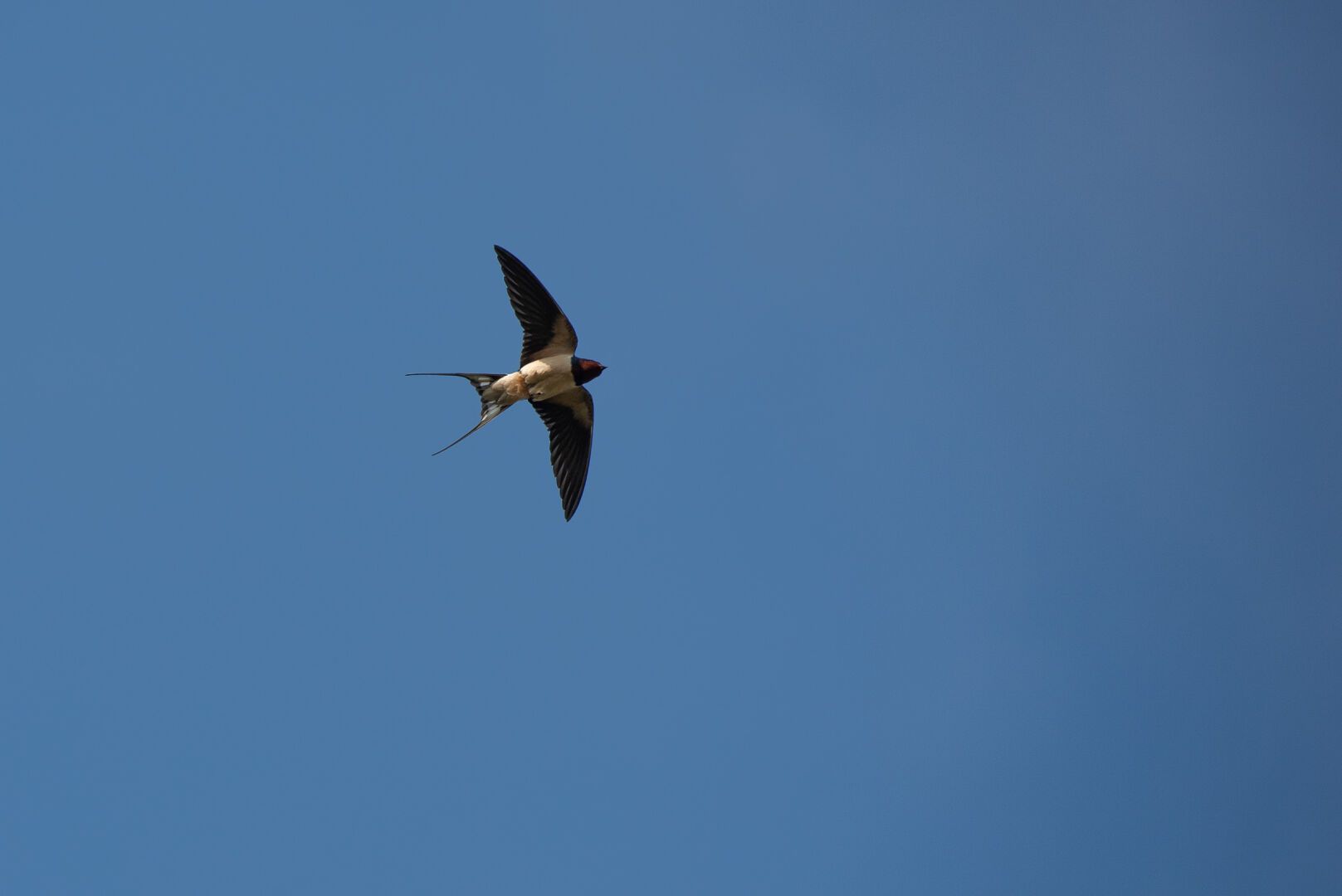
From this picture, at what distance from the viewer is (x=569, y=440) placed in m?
9.14

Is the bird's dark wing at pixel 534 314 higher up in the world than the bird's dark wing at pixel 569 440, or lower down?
higher up

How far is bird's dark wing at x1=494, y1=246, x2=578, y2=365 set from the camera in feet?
28.5

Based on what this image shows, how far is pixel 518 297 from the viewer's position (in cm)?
873

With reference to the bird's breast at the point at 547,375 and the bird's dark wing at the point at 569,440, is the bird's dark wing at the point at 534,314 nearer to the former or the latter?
the bird's breast at the point at 547,375

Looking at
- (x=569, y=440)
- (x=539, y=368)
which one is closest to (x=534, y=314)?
(x=539, y=368)

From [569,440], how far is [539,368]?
65 cm

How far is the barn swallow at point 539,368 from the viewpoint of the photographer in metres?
8.59

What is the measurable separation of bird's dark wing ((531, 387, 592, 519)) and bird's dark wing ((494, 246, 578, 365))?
1.25ft

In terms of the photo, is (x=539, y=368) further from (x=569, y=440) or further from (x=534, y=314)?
(x=569, y=440)

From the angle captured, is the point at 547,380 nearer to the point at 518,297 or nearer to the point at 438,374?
the point at 518,297

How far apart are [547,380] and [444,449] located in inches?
70.4

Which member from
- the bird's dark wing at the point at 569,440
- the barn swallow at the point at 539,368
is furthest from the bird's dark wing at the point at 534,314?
the bird's dark wing at the point at 569,440

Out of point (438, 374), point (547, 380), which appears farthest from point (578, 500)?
point (438, 374)

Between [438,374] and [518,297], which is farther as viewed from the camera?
[518,297]
